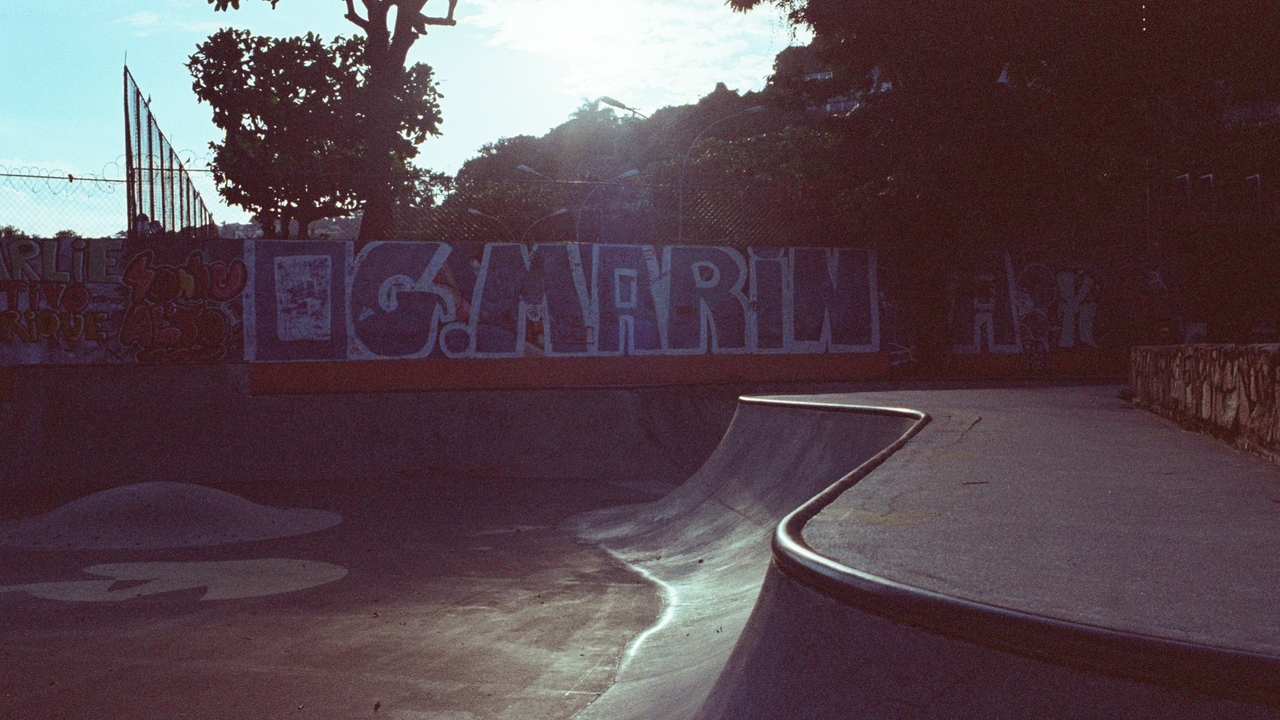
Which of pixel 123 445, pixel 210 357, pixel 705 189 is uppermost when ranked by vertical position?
pixel 705 189

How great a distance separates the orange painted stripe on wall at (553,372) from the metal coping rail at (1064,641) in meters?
13.9

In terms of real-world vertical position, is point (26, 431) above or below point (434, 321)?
below

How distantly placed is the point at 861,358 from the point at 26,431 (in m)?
12.8

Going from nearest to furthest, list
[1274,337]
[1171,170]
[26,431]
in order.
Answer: [26,431] → [1274,337] → [1171,170]

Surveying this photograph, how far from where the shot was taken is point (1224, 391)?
7262mm

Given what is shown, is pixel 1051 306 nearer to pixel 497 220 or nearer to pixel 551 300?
pixel 551 300

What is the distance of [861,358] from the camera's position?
18891 millimetres

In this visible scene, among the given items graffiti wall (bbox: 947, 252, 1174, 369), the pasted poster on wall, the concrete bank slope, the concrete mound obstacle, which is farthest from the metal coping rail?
graffiti wall (bbox: 947, 252, 1174, 369)

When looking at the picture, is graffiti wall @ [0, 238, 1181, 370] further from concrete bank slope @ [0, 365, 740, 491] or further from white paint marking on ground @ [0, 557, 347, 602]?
white paint marking on ground @ [0, 557, 347, 602]

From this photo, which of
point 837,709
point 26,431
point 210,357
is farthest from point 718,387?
point 837,709

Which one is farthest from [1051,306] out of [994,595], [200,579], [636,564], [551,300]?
[994,595]

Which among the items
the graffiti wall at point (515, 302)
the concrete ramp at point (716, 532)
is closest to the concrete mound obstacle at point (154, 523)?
the concrete ramp at point (716, 532)

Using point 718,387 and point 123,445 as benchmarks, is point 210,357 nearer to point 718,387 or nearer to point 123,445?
point 123,445

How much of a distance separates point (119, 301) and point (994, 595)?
15274mm
